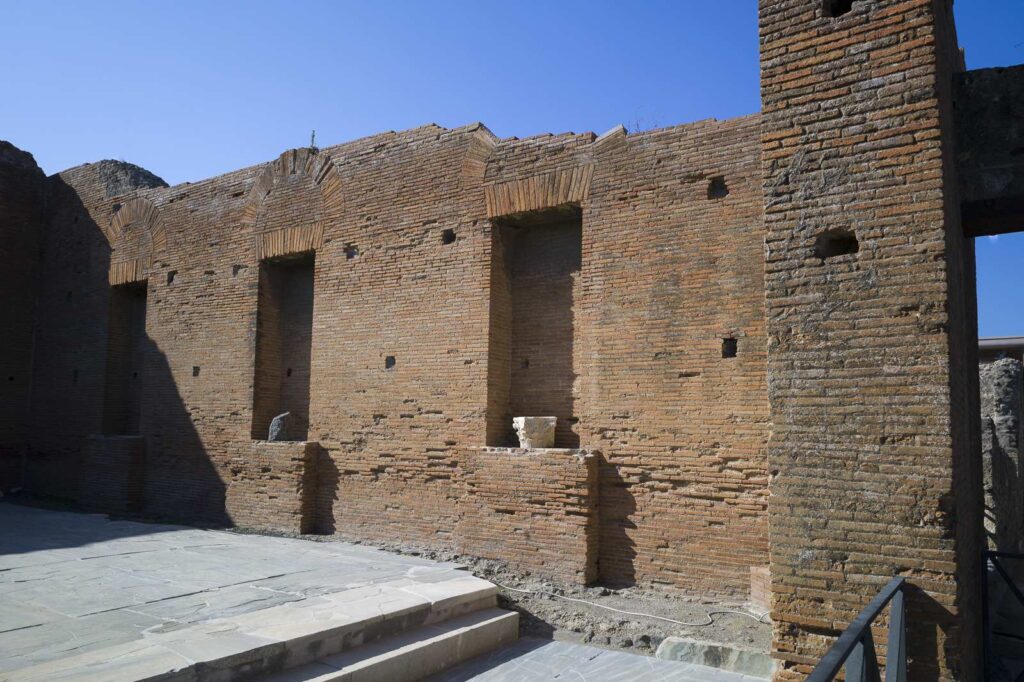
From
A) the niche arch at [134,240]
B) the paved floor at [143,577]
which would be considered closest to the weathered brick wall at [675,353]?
the paved floor at [143,577]

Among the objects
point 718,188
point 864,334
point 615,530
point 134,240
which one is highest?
point 134,240

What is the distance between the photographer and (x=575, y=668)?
18.0ft

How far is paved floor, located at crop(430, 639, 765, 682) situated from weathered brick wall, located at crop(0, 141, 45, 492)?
38.4 ft

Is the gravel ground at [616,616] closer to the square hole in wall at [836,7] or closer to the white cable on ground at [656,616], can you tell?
the white cable on ground at [656,616]

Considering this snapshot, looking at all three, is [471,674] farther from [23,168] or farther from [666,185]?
[23,168]

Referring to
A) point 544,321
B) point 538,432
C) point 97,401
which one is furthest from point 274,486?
point 97,401

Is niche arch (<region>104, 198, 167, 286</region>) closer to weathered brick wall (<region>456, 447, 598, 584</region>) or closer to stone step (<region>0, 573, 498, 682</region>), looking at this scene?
weathered brick wall (<region>456, 447, 598, 584</region>)

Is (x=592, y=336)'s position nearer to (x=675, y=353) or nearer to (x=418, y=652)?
(x=675, y=353)

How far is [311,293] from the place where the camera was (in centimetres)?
1077

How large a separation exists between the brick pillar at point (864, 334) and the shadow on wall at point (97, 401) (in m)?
8.74

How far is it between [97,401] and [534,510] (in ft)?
29.2

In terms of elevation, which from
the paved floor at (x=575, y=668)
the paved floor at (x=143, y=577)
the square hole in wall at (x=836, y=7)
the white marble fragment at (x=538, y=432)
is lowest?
the paved floor at (x=575, y=668)

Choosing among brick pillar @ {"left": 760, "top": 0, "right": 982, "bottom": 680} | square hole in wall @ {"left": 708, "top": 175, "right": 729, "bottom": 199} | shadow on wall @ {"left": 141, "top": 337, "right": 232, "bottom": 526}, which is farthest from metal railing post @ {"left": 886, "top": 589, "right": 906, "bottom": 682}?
shadow on wall @ {"left": 141, "top": 337, "right": 232, "bottom": 526}

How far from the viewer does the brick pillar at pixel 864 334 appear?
375cm
